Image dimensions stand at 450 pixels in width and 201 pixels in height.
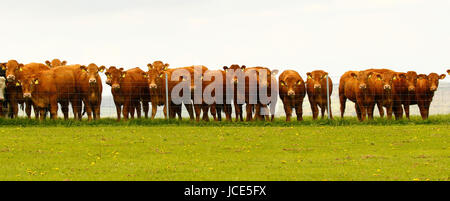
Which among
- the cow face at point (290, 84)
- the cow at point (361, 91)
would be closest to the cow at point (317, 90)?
the cow face at point (290, 84)

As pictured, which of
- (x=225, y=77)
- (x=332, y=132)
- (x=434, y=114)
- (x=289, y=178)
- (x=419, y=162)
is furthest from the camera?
(x=434, y=114)

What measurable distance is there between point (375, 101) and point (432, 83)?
288 cm

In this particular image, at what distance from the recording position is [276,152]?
56.5ft

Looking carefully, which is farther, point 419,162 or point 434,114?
point 434,114

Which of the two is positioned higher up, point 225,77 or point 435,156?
point 225,77

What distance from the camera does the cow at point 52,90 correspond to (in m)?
27.7

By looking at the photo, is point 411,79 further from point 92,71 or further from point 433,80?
point 92,71

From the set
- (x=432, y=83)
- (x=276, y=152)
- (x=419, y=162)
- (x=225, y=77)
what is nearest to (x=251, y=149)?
(x=276, y=152)

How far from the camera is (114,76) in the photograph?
28484mm

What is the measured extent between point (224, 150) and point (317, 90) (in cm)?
1211

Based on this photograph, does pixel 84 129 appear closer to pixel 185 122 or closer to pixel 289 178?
pixel 185 122

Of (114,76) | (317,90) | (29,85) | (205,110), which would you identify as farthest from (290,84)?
(29,85)

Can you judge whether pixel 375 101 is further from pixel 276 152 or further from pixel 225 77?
pixel 276 152

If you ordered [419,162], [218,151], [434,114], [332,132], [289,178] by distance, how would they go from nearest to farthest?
[289,178]
[419,162]
[218,151]
[332,132]
[434,114]
